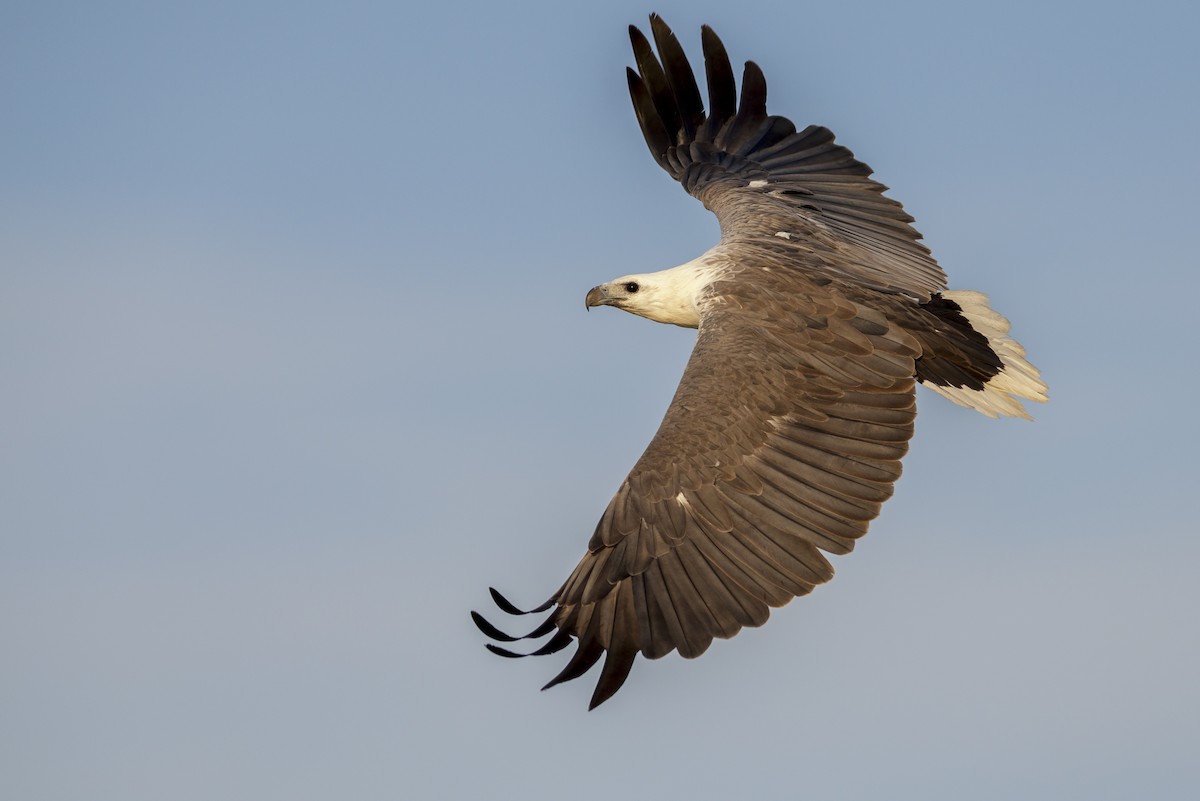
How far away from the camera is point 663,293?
1160 cm

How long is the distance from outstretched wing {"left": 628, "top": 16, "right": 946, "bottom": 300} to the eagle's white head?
669 millimetres

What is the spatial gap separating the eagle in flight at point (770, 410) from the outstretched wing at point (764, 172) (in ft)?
0.12

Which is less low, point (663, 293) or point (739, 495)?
point (663, 293)

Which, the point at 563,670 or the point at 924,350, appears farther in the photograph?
the point at 924,350

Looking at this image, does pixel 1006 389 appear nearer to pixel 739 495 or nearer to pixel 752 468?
pixel 752 468

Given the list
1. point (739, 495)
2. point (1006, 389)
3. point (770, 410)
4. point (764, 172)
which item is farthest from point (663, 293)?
point (739, 495)

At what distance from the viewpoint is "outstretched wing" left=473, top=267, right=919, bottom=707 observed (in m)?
8.62

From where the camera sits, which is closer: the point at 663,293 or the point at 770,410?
the point at 770,410

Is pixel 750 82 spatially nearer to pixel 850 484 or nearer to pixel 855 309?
pixel 855 309

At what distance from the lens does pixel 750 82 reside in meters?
13.6

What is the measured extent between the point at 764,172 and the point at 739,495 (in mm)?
→ 4865

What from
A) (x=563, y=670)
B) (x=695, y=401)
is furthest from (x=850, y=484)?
(x=563, y=670)

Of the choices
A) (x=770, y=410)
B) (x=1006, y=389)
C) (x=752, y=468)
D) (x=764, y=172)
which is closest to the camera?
(x=752, y=468)

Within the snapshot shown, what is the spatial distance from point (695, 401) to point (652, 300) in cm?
245
